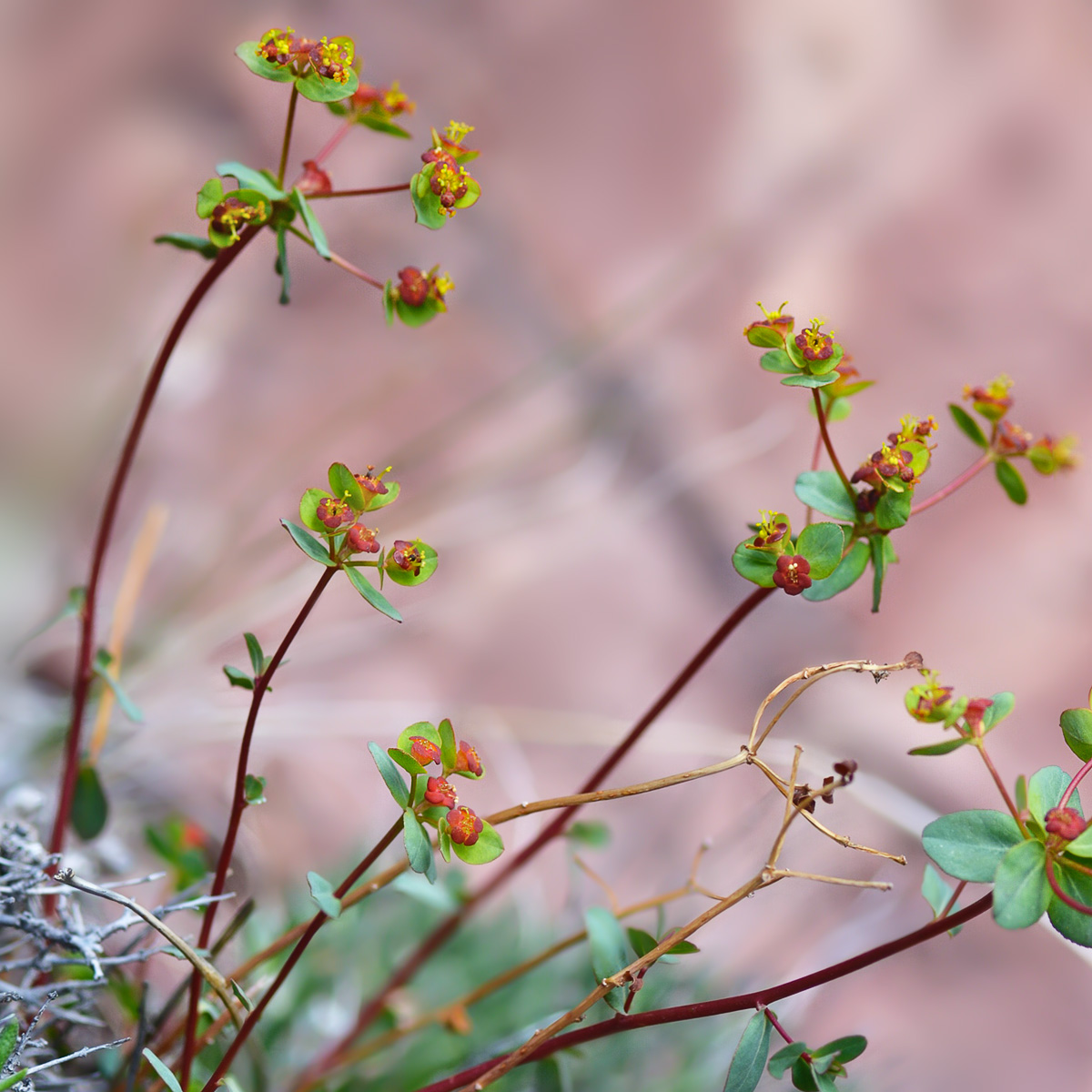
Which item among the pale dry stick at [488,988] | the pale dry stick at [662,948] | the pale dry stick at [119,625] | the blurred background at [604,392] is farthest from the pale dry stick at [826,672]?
the blurred background at [604,392]

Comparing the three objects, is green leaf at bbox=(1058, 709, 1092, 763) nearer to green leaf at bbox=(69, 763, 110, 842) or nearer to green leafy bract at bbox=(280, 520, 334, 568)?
green leafy bract at bbox=(280, 520, 334, 568)

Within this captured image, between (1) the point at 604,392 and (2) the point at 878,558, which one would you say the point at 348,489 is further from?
(1) the point at 604,392

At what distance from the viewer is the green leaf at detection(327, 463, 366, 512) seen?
234 mm

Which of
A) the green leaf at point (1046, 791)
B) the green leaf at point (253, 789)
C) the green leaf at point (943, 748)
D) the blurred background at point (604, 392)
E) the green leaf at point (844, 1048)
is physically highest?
the blurred background at point (604, 392)

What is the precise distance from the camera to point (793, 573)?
0.78 ft

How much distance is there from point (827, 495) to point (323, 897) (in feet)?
0.53

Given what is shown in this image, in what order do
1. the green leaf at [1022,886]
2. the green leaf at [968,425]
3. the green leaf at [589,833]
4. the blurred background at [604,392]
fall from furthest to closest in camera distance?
the blurred background at [604,392] < the green leaf at [589,833] < the green leaf at [968,425] < the green leaf at [1022,886]

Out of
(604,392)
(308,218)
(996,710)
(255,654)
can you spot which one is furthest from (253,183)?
(604,392)

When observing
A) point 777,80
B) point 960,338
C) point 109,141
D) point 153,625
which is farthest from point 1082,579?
point 109,141

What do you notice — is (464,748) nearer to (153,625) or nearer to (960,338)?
(153,625)

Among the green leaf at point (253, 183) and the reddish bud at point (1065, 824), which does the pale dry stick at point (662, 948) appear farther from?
the green leaf at point (253, 183)

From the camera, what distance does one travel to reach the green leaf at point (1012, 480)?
0.99 ft

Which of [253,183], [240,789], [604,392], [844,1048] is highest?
[604,392]

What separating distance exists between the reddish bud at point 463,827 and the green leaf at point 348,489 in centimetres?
8
